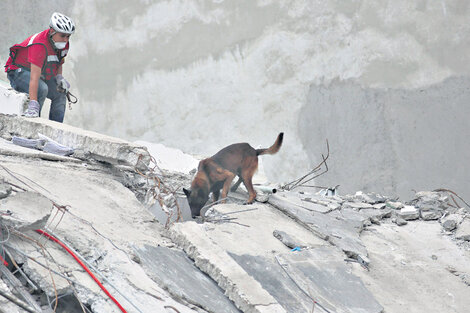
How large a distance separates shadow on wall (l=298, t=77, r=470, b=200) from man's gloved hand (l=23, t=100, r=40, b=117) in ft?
18.8

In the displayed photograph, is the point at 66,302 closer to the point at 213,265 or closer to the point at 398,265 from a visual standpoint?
the point at 213,265

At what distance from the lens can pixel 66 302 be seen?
2482 mm

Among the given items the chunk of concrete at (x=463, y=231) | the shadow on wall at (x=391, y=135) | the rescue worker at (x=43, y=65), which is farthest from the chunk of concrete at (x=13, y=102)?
the shadow on wall at (x=391, y=135)

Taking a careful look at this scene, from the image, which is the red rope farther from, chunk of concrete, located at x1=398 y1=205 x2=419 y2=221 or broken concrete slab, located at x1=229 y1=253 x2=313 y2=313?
chunk of concrete, located at x1=398 y1=205 x2=419 y2=221

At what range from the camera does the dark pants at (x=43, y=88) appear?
5148 millimetres

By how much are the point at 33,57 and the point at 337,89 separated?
19.1 feet

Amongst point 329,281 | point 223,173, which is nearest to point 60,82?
point 223,173

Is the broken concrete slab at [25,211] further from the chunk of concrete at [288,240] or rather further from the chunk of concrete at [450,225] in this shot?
the chunk of concrete at [450,225]

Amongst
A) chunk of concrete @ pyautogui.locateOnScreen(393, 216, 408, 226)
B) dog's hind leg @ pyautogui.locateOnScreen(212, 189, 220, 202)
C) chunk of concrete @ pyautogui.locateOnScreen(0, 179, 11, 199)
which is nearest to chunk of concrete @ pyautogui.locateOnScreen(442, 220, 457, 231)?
chunk of concrete @ pyautogui.locateOnScreen(393, 216, 408, 226)

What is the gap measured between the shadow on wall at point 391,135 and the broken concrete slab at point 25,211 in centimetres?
716

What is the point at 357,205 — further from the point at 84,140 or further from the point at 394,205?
the point at 84,140

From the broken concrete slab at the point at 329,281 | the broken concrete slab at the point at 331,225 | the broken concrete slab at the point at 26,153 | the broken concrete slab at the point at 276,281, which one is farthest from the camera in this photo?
the broken concrete slab at the point at 331,225

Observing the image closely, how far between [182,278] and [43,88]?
284 cm

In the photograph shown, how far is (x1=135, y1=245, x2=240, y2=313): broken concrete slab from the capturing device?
292 centimetres
